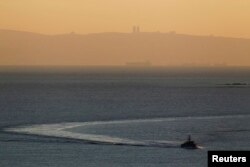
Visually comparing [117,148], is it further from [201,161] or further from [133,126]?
[133,126]

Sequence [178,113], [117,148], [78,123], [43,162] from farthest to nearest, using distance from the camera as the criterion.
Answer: [178,113], [78,123], [117,148], [43,162]

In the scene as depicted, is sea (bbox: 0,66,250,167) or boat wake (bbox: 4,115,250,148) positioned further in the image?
boat wake (bbox: 4,115,250,148)

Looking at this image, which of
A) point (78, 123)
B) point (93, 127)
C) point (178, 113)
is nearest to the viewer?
point (93, 127)

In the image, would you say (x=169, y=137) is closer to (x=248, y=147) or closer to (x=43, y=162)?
(x=248, y=147)

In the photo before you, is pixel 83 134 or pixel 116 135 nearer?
pixel 116 135

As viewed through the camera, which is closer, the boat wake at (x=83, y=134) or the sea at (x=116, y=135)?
the sea at (x=116, y=135)

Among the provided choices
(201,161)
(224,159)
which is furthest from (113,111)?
(224,159)

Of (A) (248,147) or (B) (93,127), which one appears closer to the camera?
(A) (248,147)

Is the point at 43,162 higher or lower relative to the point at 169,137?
lower

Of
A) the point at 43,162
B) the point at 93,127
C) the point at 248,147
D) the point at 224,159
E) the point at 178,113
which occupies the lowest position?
the point at 224,159
